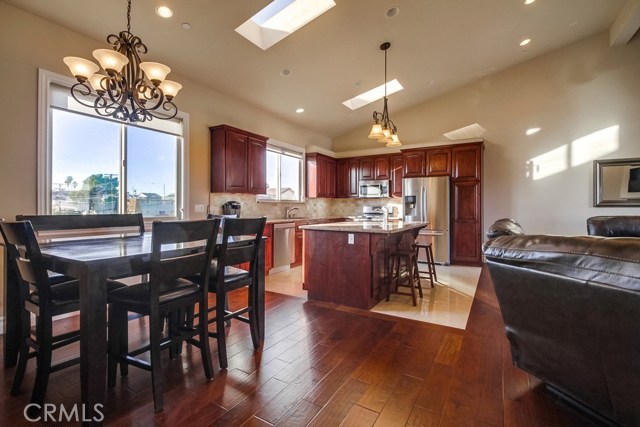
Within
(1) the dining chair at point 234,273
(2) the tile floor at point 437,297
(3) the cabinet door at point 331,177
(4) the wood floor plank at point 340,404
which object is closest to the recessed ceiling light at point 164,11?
(1) the dining chair at point 234,273

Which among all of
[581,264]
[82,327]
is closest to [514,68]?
[581,264]

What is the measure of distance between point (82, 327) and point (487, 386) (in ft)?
7.40

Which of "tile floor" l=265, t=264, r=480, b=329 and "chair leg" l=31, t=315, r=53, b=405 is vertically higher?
"chair leg" l=31, t=315, r=53, b=405

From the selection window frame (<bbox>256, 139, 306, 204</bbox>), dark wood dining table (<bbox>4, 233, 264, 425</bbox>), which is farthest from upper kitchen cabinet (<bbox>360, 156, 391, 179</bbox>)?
dark wood dining table (<bbox>4, 233, 264, 425</bbox>)

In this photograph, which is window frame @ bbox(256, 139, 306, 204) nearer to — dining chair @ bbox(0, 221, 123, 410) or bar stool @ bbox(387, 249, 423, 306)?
bar stool @ bbox(387, 249, 423, 306)

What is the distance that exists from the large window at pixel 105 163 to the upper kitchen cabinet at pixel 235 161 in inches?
18.8

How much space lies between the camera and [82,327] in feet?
4.79

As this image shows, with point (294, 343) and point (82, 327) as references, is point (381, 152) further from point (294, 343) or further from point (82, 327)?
point (82, 327)

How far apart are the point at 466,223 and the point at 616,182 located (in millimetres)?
2393

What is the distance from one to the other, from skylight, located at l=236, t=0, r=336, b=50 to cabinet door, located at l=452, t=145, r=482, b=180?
3504 mm

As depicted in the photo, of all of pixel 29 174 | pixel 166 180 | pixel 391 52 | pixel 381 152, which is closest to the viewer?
pixel 29 174

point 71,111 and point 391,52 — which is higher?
point 391,52

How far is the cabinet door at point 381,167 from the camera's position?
660 cm

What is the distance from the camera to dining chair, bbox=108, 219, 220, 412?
160 centimetres
